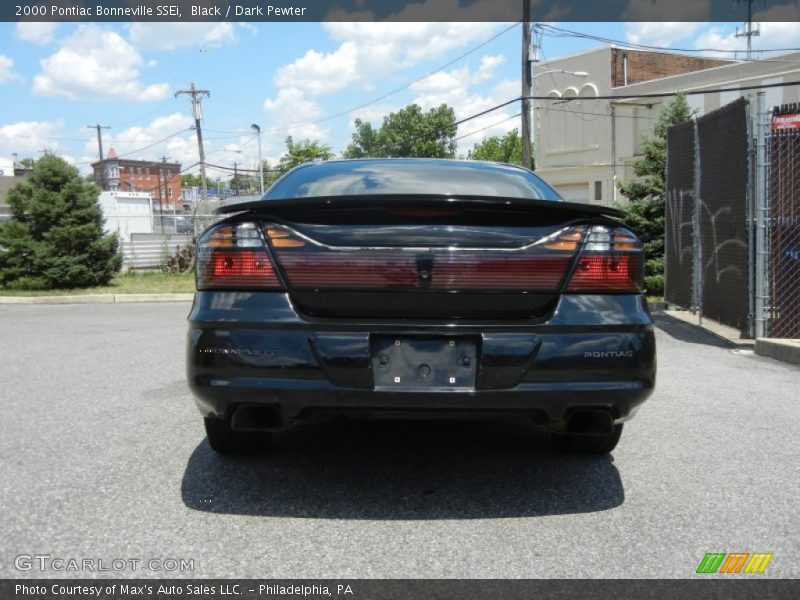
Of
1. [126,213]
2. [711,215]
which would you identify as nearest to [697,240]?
[711,215]

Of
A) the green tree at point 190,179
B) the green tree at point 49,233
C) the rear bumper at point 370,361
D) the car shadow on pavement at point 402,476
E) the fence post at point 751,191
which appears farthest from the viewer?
the green tree at point 190,179

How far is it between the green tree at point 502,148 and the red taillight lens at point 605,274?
278 ft

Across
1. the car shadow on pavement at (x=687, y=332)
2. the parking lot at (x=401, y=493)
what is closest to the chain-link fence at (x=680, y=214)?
the car shadow on pavement at (x=687, y=332)

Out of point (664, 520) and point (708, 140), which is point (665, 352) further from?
point (664, 520)

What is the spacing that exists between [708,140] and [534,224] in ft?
24.1

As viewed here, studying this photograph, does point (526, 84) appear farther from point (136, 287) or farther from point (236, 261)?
point (236, 261)

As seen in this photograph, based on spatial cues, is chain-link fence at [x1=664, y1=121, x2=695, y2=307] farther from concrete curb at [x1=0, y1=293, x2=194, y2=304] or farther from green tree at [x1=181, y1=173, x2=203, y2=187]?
green tree at [x1=181, y1=173, x2=203, y2=187]

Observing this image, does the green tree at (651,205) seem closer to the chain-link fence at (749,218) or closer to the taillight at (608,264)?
the chain-link fence at (749,218)

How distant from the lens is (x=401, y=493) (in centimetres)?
348

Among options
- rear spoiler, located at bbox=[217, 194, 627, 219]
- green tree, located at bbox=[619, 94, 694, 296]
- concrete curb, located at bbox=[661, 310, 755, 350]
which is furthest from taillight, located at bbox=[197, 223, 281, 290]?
green tree, located at bbox=[619, 94, 694, 296]

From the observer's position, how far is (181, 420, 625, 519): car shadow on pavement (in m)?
3.32

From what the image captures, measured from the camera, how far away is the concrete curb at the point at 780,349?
23.9 feet

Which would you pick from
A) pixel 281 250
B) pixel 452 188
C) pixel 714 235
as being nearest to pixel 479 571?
pixel 281 250

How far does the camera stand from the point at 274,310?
313cm
